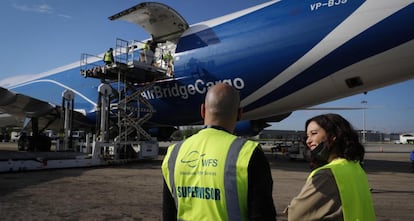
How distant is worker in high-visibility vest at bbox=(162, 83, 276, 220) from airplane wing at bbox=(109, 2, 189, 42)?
1086cm

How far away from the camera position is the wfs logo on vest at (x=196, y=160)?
1.82 m

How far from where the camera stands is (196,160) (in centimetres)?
189

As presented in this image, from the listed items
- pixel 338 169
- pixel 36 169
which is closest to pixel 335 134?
pixel 338 169

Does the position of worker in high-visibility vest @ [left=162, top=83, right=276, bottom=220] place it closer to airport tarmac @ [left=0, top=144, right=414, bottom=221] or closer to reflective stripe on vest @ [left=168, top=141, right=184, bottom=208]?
reflective stripe on vest @ [left=168, top=141, right=184, bottom=208]

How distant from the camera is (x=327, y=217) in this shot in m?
1.90

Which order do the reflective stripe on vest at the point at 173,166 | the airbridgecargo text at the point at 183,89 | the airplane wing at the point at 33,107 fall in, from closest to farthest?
the reflective stripe on vest at the point at 173,166
the airbridgecargo text at the point at 183,89
the airplane wing at the point at 33,107

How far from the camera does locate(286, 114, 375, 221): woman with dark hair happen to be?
190 centimetres

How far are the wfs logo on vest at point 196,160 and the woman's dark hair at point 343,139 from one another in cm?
76

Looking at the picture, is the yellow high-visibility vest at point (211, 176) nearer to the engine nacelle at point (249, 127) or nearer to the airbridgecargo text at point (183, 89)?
the airbridgecargo text at point (183, 89)

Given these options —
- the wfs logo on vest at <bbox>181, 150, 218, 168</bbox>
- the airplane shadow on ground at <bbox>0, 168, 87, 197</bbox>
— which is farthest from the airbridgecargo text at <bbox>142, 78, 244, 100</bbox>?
the wfs logo on vest at <bbox>181, 150, 218, 168</bbox>

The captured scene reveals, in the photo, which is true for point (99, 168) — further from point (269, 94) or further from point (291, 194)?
point (291, 194)

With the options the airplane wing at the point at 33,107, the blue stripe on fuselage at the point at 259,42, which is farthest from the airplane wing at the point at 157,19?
the airplane wing at the point at 33,107

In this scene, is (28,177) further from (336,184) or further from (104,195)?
(336,184)

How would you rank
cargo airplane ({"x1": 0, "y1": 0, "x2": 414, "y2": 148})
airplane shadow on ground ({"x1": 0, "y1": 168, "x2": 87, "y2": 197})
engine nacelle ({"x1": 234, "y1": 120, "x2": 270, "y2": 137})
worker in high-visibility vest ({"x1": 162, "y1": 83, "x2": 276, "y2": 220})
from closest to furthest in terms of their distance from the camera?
worker in high-visibility vest ({"x1": 162, "y1": 83, "x2": 276, "y2": 220}), airplane shadow on ground ({"x1": 0, "y1": 168, "x2": 87, "y2": 197}), cargo airplane ({"x1": 0, "y1": 0, "x2": 414, "y2": 148}), engine nacelle ({"x1": 234, "y1": 120, "x2": 270, "y2": 137})
